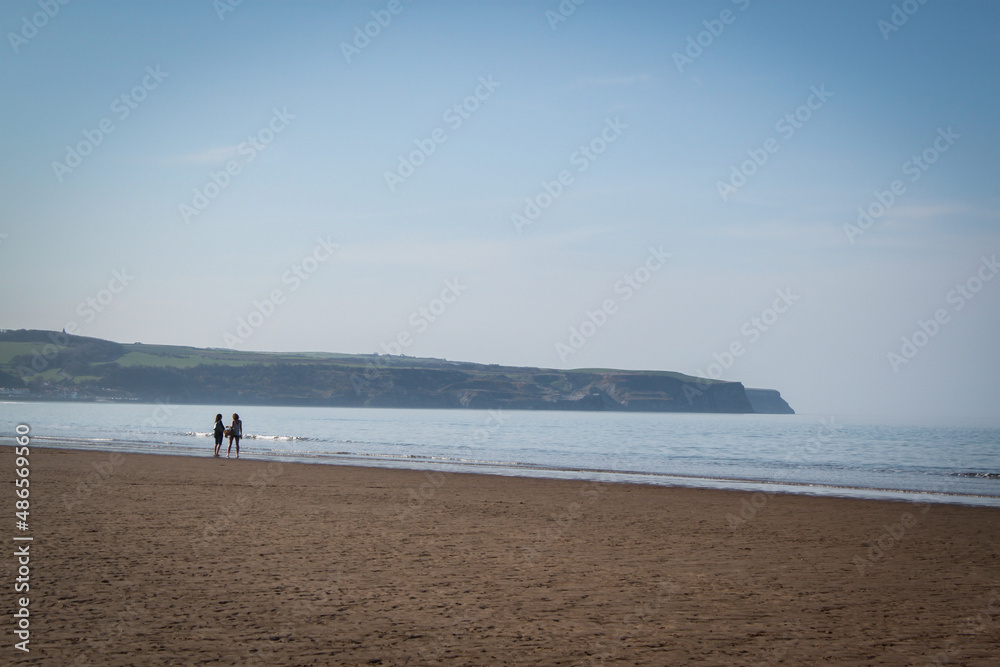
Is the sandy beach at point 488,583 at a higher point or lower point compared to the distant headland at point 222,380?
lower

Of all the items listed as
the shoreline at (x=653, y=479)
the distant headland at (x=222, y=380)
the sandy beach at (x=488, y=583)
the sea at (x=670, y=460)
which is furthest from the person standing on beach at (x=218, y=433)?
the distant headland at (x=222, y=380)

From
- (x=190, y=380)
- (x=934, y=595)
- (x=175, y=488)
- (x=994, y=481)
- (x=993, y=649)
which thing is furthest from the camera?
(x=190, y=380)

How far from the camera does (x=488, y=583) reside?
10.0 meters

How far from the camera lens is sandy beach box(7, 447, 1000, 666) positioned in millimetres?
7164

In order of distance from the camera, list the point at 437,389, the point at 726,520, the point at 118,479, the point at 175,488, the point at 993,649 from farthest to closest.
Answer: the point at 437,389 < the point at 118,479 < the point at 175,488 < the point at 726,520 < the point at 993,649

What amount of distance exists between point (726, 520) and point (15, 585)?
14.0 meters

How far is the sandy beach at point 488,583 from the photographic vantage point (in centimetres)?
716

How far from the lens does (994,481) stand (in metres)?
31.6

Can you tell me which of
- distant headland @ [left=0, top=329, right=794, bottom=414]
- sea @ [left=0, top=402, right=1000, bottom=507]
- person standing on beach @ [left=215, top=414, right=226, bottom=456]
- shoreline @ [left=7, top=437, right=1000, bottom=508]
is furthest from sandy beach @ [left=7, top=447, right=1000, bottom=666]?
distant headland @ [left=0, top=329, right=794, bottom=414]

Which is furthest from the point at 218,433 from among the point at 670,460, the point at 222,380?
the point at 222,380

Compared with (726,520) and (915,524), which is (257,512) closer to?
(726,520)

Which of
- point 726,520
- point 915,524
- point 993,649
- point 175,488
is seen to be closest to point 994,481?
point 915,524

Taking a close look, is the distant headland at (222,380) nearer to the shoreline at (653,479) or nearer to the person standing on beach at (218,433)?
the person standing on beach at (218,433)

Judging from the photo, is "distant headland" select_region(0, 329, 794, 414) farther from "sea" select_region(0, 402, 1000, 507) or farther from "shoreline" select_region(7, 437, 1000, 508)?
"shoreline" select_region(7, 437, 1000, 508)
